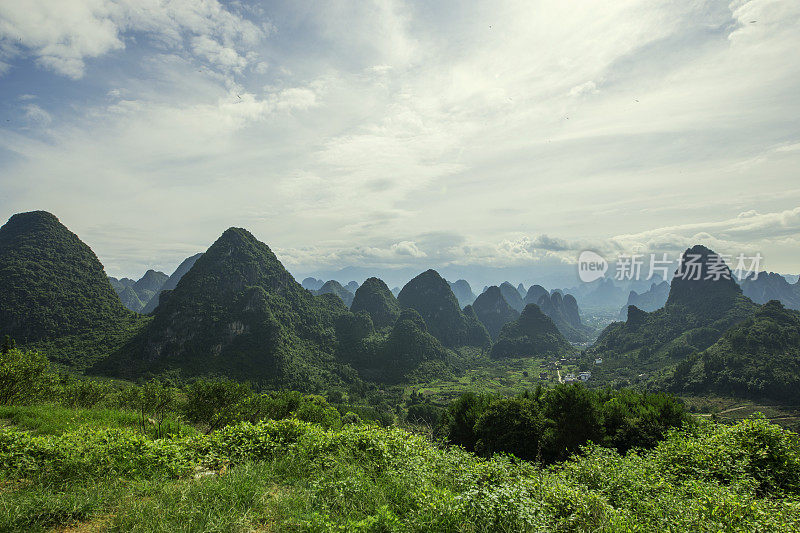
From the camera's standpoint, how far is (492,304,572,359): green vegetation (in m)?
116

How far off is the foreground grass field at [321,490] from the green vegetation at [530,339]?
115283 mm

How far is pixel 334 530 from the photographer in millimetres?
4340

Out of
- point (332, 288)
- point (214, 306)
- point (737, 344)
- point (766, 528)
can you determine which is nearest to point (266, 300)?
point (214, 306)

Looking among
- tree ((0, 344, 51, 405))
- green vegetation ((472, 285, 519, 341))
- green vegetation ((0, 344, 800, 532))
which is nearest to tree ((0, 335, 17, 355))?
tree ((0, 344, 51, 405))

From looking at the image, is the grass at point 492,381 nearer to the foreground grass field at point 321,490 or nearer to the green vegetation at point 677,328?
the green vegetation at point 677,328

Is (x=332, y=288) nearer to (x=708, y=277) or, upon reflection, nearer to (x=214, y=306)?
(x=214, y=306)

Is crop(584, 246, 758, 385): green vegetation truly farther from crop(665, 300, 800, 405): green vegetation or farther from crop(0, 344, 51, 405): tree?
crop(0, 344, 51, 405): tree

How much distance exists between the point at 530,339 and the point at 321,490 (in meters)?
128

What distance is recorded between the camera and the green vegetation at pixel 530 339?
116062mm

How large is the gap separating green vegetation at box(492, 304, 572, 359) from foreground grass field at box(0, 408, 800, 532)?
378 feet

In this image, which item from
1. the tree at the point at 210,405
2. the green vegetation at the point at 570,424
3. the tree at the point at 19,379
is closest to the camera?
the tree at the point at 19,379

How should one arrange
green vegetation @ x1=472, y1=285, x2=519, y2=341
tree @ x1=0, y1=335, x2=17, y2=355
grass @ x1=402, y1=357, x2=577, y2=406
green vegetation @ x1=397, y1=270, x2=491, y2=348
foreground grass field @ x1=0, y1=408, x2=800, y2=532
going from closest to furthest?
foreground grass field @ x1=0, y1=408, x2=800, y2=532 → tree @ x1=0, y1=335, x2=17, y2=355 → grass @ x1=402, y1=357, x2=577, y2=406 → green vegetation @ x1=397, y1=270, x2=491, y2=348 → green vegetation @ x1=472, y1=285, x2=519, y2=341

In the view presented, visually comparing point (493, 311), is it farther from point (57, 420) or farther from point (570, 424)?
point (57, 420)

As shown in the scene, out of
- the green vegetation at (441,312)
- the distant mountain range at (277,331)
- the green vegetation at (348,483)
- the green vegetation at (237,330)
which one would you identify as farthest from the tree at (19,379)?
the green vegetation at (441,312)
